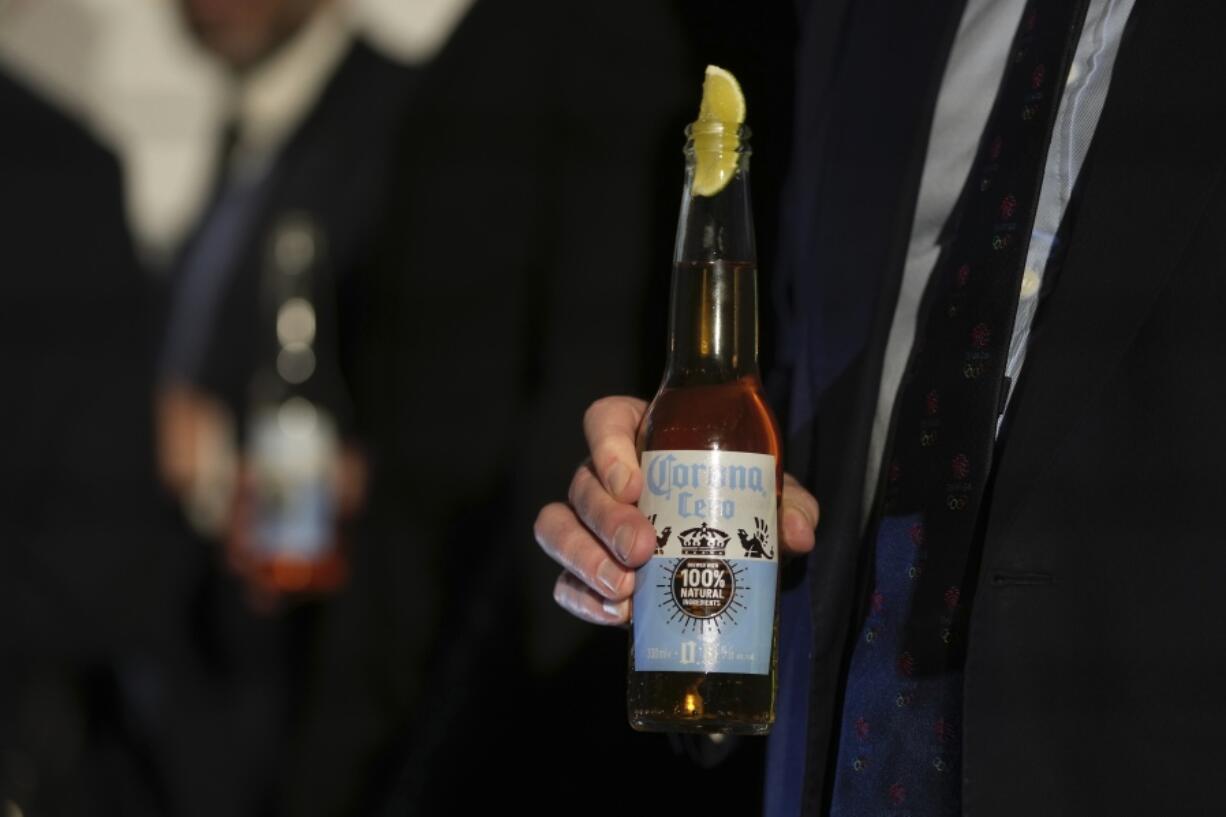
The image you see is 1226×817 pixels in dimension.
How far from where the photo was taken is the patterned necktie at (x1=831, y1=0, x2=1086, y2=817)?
0.89 m

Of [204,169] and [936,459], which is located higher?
[204,169]

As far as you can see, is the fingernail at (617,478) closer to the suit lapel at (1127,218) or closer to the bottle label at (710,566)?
the bottle label at (710,566)

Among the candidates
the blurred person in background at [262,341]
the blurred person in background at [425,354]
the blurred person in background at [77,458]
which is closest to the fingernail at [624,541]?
the blurred person in background at [425,354]

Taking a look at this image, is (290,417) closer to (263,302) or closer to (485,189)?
(263,302)

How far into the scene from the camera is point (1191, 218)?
81 cm

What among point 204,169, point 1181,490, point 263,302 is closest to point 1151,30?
point 1181,490

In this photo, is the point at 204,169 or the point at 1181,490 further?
the point at 204,169

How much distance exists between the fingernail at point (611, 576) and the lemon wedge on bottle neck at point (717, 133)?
0.79 ft

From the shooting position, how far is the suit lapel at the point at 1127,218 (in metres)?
0.82

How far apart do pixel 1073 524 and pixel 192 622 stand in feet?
9.37

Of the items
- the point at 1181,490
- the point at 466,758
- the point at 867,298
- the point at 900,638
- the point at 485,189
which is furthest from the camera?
the point at 485,189

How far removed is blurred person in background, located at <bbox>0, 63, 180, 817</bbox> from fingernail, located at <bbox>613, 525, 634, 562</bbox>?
1.80m

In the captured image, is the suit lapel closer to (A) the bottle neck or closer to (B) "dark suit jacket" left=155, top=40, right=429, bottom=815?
(A) the bottle neck

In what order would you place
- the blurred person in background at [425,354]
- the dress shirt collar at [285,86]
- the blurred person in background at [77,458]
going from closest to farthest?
the blurred person in background at [425,354], the blurred person in background at [77,458], the dress shirt collar at [285,86]
